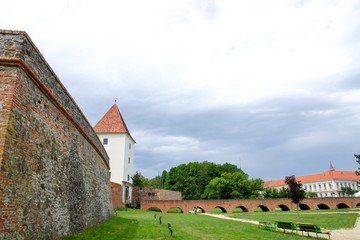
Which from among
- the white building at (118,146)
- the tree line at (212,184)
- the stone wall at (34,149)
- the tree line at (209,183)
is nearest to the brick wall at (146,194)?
the white building at (118,146)

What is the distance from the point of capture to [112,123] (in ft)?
130

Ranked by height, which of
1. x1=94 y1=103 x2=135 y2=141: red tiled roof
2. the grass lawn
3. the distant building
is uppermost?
x1=94 y1=103 x2=135 y2=141: red tiled roof

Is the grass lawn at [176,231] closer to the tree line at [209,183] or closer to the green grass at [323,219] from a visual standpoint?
the green grass at [323,219]

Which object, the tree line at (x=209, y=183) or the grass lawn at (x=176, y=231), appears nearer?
the grass lawn at (x=176, y=231)

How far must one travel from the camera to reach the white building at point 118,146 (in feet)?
122

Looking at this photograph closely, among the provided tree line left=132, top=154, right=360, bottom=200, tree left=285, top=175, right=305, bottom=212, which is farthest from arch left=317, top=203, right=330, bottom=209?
tree left=285, top=175, right=305, bottom=212

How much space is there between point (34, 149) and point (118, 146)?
103ft

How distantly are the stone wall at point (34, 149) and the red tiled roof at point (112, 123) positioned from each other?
91.8ft

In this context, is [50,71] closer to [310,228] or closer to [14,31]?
[14,31]

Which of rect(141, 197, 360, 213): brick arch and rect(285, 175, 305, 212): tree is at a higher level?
rect(285, 175, 305, 212): tree

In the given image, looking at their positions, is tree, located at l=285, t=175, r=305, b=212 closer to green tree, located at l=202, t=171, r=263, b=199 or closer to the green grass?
the green grass

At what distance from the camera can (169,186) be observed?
6394 centimetres

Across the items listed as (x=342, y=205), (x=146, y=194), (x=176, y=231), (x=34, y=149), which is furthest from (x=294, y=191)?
(x=342, y=205)

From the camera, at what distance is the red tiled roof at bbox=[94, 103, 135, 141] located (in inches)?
1529
